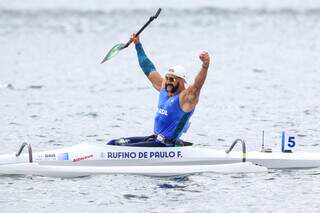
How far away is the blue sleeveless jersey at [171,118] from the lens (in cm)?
2364

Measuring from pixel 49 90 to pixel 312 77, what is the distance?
440 inches

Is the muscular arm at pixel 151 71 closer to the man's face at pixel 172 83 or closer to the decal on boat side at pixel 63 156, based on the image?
the man's face at pixel 172 83

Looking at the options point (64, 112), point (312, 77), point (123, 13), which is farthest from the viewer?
point (123, 13)

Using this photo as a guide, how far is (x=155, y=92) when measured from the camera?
40.2 meters

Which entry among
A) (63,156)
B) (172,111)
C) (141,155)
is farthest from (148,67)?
(63,156)

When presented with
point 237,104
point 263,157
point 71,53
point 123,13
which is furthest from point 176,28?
point 263,157

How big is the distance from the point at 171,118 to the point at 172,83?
763 millimetres

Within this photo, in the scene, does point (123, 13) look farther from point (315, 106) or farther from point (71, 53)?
point (315, 106)

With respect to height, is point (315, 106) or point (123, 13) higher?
point (123, 13)

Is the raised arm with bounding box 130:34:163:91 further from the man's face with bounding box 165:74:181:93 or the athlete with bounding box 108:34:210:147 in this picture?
the man's face with bounding box 165:74:181:93

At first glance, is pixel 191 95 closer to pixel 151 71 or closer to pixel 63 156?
pixel 151 71

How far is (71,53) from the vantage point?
54938 millimetres

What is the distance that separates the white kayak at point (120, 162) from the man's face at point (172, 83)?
50.7 inches

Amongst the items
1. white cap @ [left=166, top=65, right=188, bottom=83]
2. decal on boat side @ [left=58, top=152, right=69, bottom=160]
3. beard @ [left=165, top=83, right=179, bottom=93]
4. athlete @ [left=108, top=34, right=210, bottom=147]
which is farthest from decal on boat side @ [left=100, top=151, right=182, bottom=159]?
white cap @ [left=166, top=65, right=188, bottom=83]
